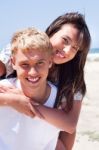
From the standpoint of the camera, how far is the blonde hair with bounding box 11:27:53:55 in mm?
2756

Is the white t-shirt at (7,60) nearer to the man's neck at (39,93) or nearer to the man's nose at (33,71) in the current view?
the man's neck at (39,93)

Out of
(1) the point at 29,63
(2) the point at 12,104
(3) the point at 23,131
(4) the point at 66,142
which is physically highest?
(1) the point at 29,63

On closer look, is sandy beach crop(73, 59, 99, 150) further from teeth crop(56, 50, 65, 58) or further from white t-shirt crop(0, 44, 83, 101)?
teeth crop(56, 50, 65, 58)

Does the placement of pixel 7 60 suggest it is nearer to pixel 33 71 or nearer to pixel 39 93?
pixel 39 93

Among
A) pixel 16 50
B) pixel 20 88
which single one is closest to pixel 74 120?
pixel 20 88

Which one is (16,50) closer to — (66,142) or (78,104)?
(78,104)

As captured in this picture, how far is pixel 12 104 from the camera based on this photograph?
285cm

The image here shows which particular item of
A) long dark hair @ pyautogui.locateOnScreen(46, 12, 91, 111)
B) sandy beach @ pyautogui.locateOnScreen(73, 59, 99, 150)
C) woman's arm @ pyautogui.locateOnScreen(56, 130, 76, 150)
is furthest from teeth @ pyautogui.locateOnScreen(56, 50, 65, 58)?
sandy beach @ pyautogui.locateOnScreen(73, 59, 99, 150)

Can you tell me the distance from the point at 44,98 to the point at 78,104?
284 millimetres

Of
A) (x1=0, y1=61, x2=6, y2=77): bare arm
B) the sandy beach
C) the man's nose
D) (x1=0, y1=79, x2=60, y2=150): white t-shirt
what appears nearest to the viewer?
the man's nose

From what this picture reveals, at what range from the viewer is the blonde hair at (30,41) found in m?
2.76

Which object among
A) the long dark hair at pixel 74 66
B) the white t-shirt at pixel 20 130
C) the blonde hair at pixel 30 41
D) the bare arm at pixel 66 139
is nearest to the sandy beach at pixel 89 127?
the bare arm at pixel 66 139

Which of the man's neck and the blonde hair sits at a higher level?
the blonde hair

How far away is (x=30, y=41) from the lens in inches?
109
